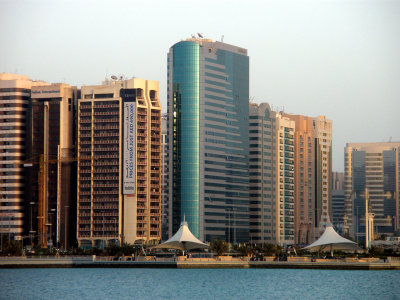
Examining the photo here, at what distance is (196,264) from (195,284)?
33.9 metres

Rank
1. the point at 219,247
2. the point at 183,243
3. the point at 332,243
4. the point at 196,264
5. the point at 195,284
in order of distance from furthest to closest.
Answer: the point at 219,247 → the point at 183,243 → the point at 332,243 → the point at 196,264 → the point at 195,284

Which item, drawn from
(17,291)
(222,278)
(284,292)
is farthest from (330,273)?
(17,291)

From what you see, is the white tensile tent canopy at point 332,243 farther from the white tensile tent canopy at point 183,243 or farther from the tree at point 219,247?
the white tensile tent canopy at point 183,243

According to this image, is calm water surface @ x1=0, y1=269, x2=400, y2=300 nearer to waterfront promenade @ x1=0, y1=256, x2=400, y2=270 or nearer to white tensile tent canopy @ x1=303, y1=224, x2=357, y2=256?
waterfront promenade @ x1=0, y1=256, x2=400, y2=270

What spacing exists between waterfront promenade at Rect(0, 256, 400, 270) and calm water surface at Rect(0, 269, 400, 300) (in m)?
1.31

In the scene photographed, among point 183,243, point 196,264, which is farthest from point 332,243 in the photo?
point 183,243

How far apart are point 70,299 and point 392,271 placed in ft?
260

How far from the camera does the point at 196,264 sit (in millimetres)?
171500

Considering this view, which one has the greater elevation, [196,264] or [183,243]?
[183,243]

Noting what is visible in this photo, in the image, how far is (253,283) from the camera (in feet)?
458

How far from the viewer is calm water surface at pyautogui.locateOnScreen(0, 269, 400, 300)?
120312 millimetres

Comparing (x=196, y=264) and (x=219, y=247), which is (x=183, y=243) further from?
(x=219, y=247)

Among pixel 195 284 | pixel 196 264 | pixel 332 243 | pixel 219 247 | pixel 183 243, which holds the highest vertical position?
pixel 332 243

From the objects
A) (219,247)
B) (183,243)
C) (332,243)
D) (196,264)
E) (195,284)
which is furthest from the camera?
(219,247)
